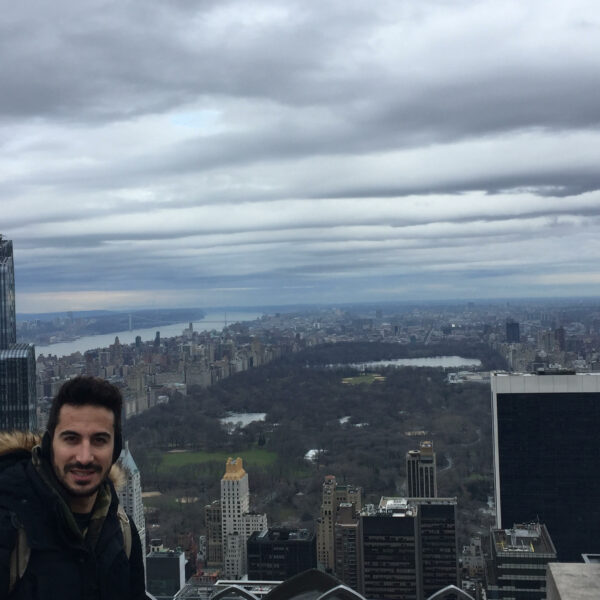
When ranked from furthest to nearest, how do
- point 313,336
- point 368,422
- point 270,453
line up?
point 313,336, point 368,422, point 270,453

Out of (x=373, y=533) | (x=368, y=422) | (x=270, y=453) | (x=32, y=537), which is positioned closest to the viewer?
(x=32, y=537)

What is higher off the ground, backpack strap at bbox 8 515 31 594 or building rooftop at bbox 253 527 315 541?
backpack strap at bbox 8 515 31 594

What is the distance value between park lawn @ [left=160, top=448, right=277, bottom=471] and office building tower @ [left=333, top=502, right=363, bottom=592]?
513 centimetres

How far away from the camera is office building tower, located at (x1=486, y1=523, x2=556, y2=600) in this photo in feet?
26.8

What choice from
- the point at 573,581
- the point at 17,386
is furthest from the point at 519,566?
the point at 573,581

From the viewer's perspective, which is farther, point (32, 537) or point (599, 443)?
point (599, 443)

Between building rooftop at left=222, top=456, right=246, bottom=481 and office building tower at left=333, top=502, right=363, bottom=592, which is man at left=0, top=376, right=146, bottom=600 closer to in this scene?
office building tower at left=333, top=502, right=363, bottom=592

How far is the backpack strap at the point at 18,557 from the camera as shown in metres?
0.86

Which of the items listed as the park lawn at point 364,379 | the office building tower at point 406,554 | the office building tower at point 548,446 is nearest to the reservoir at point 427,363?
the park lawn at point 364,379

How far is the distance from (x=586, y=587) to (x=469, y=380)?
2121cm

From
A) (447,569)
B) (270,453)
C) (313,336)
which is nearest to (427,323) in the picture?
(313,336)

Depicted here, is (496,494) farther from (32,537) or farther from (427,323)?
(427,323)

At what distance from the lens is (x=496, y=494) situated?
12.5m

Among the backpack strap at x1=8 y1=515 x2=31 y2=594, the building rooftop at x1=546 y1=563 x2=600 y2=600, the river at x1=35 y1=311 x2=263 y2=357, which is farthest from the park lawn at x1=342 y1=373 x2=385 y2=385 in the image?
the backpack strap at x1=8 y1=515 x2=31 y2=594
